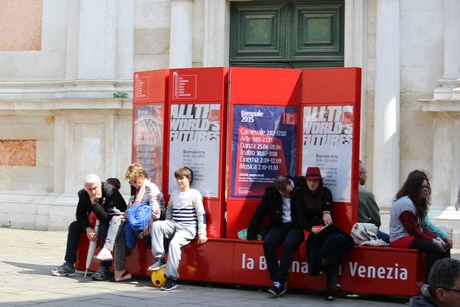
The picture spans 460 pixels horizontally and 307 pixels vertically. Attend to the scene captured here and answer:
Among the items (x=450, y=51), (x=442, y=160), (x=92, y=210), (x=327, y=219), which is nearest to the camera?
(x=327, y=219)

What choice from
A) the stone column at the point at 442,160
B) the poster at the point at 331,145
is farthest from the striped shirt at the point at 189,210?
the stone column at the point at 442,160

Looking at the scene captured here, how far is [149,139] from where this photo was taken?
970 centimetres

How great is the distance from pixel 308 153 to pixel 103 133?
6.36 meters

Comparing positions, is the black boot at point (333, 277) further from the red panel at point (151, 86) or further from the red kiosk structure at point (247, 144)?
the red panel at point (151, 86)

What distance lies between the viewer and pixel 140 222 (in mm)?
9125

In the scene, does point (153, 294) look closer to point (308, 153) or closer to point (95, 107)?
point (308, 153)

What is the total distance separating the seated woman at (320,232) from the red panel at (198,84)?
143cm

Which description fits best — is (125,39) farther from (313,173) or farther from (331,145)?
(313,173)

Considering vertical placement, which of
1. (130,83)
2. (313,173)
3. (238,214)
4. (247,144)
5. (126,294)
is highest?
(130,83)

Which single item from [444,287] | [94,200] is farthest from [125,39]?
[444,287]

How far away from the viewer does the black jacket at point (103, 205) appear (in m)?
9.42

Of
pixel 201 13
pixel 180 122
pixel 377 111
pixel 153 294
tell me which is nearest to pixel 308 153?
pixel 180 122

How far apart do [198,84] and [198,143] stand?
0.67 m

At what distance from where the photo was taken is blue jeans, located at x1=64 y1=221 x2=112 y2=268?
9547 mm
